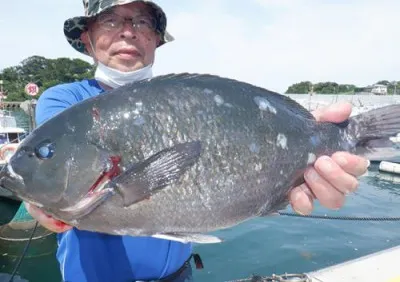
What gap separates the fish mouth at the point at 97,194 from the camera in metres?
1.83

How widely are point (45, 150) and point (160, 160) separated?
0.60m

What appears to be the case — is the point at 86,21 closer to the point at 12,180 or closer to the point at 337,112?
the point at 12,180

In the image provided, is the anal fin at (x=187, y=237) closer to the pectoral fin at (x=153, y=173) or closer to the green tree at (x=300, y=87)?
the pectoral fin at (x=153, y=173)

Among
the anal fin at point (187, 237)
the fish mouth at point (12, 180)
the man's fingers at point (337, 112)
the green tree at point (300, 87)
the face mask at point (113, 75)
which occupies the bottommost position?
the anal fin at point (187, 237)

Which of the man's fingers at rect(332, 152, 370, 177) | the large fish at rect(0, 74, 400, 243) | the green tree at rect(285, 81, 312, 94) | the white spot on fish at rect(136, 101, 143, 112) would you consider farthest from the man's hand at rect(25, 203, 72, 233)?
the green tree at rect(285, 81, 312, 94)

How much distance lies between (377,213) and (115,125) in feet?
53.3

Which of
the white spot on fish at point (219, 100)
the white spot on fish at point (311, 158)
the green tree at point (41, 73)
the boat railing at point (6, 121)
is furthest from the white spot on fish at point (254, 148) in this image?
the green tree at point (41, 73)

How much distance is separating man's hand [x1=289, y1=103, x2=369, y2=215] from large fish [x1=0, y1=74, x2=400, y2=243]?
0.17 meters

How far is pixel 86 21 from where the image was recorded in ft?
9.46

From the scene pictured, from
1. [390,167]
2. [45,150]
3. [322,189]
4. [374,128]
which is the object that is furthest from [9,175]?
[390,167]

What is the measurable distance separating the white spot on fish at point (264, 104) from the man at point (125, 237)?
1.43 feet

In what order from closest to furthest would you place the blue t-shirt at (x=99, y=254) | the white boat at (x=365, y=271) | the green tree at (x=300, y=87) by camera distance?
the blue t-shirt at (x=99, y=254)
the white boat at (x=365, y=271)
the green tree at (x=300, y=87)

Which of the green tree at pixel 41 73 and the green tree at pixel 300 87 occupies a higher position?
the green tree at pixel 41 73

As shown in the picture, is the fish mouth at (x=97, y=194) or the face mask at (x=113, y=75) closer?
the fish mouth at (x=97, y=194)
